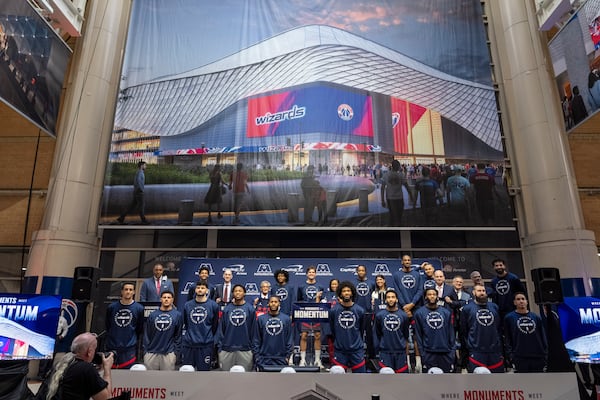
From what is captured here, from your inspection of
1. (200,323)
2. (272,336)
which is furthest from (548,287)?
(200,323)

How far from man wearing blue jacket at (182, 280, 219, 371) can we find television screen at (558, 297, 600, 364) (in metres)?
5.52

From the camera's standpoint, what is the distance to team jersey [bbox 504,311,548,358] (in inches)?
255

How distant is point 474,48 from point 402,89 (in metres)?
2.90

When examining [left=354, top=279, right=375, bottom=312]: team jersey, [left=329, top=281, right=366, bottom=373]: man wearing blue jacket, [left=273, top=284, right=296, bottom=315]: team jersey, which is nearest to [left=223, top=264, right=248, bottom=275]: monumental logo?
[left=273, top=284, right=296, bottom=315]: team jersey

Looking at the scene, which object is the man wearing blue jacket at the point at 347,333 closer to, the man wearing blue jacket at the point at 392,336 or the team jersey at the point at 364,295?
the man wearing blue jacket at the point at 392,336

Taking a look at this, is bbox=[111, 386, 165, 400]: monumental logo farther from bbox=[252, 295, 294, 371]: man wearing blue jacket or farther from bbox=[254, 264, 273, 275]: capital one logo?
bbox=[254, 264, 273, 275]: capital one logo

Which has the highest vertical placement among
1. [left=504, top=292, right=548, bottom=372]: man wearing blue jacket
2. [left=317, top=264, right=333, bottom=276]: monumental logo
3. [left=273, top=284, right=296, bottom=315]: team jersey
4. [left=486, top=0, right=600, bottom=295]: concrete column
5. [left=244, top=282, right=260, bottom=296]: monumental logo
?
[left=486, top=0, right=600, bottom=295]: concrete column

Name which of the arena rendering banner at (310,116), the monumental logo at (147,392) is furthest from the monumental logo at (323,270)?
the monumental logo at (147,392)

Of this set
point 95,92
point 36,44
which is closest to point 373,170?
point 95,92

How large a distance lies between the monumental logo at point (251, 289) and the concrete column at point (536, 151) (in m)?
7.92

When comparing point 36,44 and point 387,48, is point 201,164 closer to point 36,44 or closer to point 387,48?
point 36,44

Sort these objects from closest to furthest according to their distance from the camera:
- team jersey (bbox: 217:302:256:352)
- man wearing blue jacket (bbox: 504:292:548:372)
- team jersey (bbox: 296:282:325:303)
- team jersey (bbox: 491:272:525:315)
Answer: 1. man wearing blue jacket (bbox: 504:292:548:372)
2. team jersey (bbox: 217:302:256:352)
3. team jersey (bbox: 491:272:525:315)
4. team jersey (bbox: 296:282:325:303)

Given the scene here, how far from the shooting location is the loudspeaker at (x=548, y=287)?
20.6 ft

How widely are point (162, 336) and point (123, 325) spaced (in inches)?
30.1
